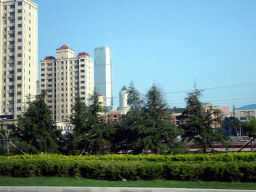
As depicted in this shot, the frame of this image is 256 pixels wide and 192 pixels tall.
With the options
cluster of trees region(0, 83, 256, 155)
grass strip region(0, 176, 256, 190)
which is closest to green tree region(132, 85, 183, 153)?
cluster of trees region(0, 83, 256, 155)

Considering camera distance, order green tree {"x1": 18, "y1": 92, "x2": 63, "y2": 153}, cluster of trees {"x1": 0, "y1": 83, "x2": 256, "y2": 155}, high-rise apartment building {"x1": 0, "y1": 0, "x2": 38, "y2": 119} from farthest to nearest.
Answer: high-rise apartment building {"x1": 0, "y1": 0, "x2": 38, "y2": 119}
green tree {"x1": 18, "y1": 92, "x2": 63, "y2": 153}
cluster of trees {"x1": 0, "y1": 83, "x2": 256, "y2": 155}

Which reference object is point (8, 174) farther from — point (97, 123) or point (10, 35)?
point (10, 35)

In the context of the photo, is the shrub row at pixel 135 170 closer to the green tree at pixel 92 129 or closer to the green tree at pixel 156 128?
the green tree at pixel 156 128

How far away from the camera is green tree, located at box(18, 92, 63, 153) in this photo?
18906 mm

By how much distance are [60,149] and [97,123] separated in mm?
3614

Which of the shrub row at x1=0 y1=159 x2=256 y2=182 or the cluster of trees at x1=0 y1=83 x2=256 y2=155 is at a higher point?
the cluster of trees at x1=0 y1=83 x2=256 y2=155

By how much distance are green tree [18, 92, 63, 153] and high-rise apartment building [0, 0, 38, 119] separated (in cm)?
6049

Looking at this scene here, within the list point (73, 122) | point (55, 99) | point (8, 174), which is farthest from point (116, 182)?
point (55, 99)

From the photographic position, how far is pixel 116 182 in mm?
10219

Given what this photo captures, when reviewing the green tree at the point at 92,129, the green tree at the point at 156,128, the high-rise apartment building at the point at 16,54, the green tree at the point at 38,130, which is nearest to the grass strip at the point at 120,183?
the green tree at the point at 156,128

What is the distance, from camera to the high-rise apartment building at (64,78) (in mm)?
102438

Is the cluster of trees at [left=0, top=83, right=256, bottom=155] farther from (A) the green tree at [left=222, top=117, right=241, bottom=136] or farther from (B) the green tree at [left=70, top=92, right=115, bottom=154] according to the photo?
(A) the green tree at [left=222, top=117, right=241, bottom=136]

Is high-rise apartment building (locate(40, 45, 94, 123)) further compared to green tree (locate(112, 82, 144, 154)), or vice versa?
high-rise apartment building (locate(40, 45, 94, 123))

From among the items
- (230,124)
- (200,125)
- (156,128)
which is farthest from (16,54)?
(200,125)
